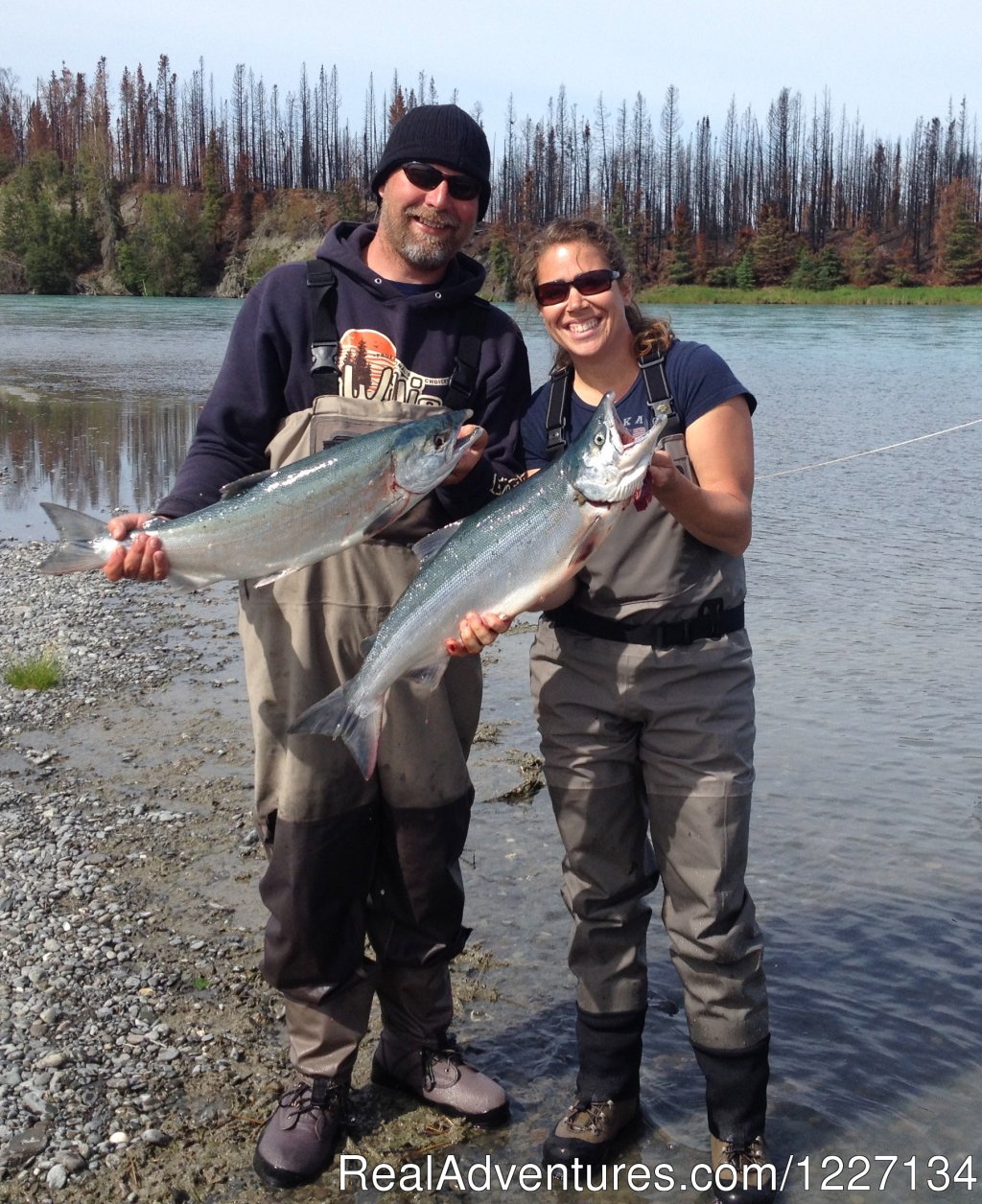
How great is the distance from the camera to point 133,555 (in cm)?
367

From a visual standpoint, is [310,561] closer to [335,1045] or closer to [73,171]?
[335,1045]

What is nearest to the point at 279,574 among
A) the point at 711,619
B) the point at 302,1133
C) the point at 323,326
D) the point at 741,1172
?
the point at 323,326

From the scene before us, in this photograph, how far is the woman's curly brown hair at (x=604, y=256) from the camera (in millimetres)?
3789

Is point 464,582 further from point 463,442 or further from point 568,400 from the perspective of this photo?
point 568,400

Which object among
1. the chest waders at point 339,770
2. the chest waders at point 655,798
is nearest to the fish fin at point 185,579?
the chest waders at point 339,770

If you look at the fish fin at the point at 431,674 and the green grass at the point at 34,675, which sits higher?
the fish fin at the point at 431,674

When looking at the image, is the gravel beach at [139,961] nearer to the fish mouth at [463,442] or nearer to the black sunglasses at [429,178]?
the fish mouth at [463,442]

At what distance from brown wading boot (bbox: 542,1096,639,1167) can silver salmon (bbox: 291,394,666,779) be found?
1.32 meters

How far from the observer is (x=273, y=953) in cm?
388

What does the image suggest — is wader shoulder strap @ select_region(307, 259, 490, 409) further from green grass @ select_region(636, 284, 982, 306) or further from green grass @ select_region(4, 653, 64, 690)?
green grass @ select_region(636, 284, 982, 306)

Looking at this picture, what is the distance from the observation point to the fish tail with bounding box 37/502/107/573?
3605mm

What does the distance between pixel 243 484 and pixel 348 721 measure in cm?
77

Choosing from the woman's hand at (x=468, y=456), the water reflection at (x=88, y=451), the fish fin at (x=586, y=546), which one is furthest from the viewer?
the water reflection at (x=88, y=451)

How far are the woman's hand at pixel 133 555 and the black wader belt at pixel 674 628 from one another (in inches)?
51.3
